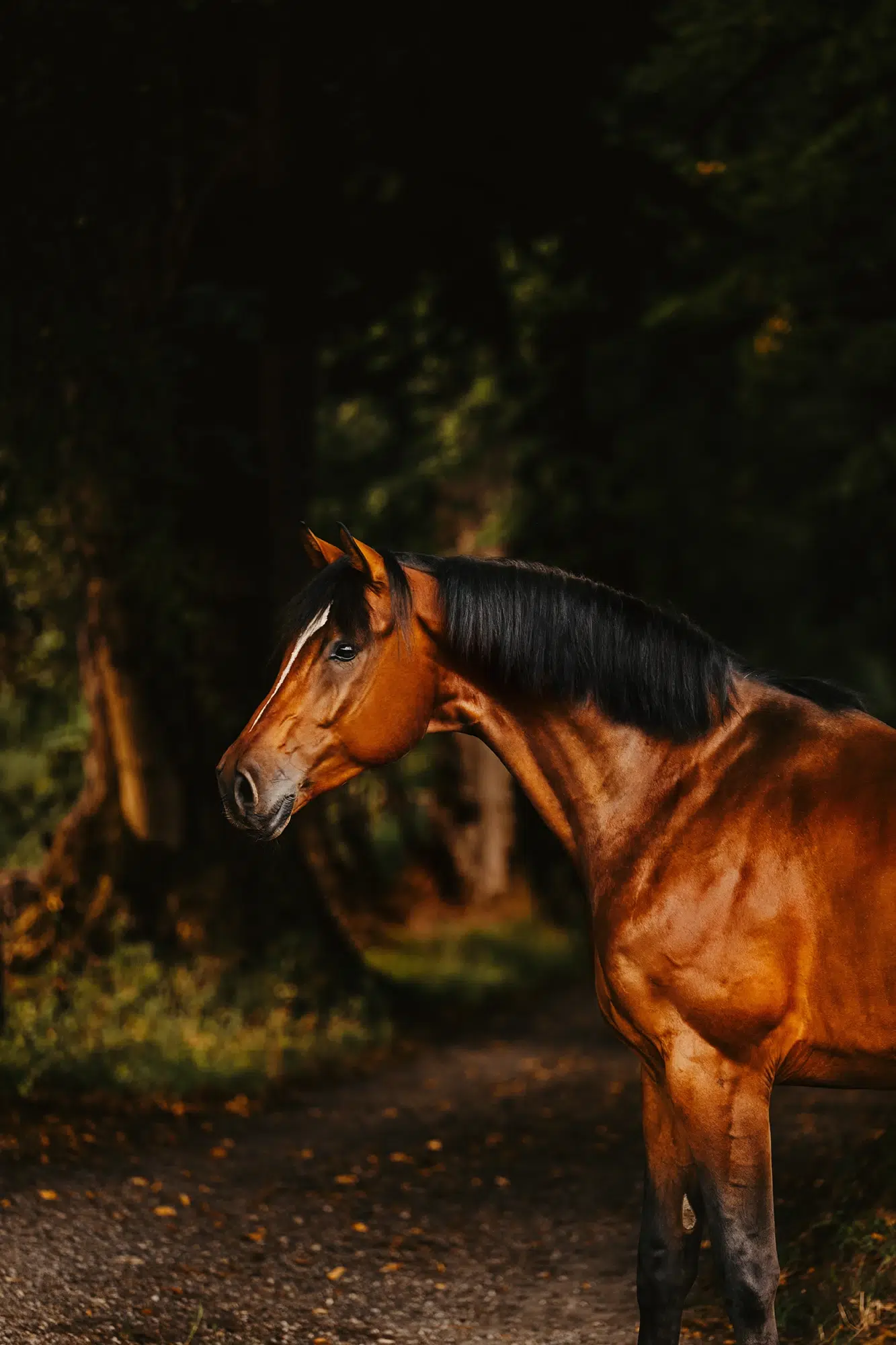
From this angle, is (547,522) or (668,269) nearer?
(668,269)

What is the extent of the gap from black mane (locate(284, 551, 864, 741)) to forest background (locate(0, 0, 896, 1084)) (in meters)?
4.20

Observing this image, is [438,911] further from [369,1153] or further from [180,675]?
[369,1153]

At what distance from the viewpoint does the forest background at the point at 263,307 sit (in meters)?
7.77

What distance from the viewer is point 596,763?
421cm

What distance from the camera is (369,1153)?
753 cm

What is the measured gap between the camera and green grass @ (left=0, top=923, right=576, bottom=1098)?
8102mm

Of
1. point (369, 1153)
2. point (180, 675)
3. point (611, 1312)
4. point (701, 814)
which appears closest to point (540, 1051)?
point (369, 1153)

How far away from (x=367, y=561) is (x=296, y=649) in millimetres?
304

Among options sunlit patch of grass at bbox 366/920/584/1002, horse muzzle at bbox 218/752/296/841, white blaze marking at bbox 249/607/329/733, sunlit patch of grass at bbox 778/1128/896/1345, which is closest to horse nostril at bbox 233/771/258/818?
horse muzzle at bbox 218/752/296/841

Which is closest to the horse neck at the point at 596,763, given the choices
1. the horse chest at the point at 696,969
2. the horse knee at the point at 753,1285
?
the horse chest at the point at 696,969

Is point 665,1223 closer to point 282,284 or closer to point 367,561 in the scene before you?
point 367,561

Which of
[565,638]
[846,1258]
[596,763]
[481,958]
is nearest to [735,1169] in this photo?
[596,763]

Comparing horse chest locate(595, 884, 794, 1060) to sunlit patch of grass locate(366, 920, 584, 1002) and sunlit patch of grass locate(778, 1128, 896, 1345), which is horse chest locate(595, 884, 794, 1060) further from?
sunlit patch of grass locate(366, 920, 584, 1002)

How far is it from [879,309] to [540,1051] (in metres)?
5.12
